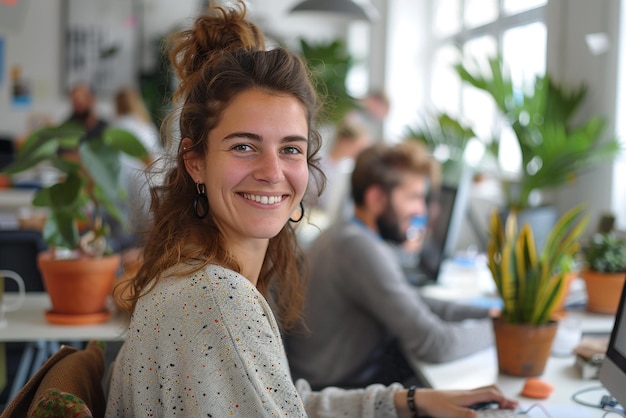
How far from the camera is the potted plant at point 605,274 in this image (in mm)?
2566

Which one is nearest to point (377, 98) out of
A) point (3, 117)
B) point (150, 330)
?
point (3, 117)

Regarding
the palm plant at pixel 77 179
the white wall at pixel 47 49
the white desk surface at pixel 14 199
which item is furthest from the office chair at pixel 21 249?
the white wall at pixel 47 49

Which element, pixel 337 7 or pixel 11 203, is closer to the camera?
pixel 337 7

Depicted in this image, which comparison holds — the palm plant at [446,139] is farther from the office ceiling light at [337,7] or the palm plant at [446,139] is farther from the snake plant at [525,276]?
the snake plant at [525,276]

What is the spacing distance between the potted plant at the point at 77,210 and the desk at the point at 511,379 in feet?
3.30

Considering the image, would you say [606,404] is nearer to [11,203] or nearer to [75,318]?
[75,318]

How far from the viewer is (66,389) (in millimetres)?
1276

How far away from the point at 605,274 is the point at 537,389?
0.90m

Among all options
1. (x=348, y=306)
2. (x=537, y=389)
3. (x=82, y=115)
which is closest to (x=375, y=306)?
(x=348, y=306)

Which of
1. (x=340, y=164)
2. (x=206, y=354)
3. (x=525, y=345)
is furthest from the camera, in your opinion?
(x=340, y=164)

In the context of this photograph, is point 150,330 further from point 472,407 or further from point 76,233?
point 76,233

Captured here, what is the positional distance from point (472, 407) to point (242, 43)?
2.80ft

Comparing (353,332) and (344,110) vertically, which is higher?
(344,110)

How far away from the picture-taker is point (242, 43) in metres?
1.47
